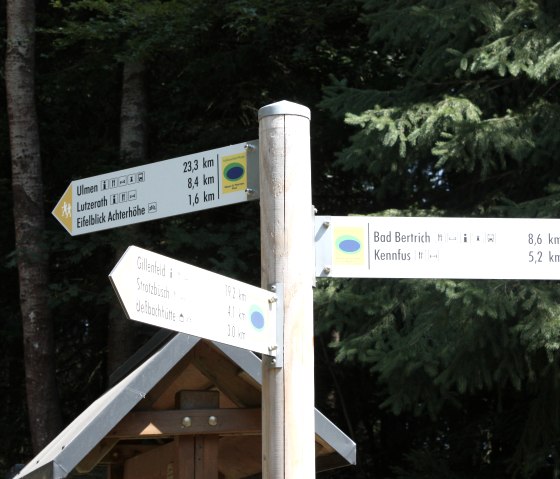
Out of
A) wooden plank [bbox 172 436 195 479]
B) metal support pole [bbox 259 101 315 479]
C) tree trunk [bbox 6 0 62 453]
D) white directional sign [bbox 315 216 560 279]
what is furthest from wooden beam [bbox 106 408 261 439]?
tree trunk [bbox 6 0 62 453]

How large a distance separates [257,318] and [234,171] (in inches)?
25.1

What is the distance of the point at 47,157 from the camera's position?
13750 mm

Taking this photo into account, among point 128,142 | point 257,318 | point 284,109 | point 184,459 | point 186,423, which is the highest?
point 128,142

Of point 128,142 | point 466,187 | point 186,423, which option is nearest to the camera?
point 186,423

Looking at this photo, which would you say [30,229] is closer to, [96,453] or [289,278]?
[96,453]

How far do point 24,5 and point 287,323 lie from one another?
9902 mm

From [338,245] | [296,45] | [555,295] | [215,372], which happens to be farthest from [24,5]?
[338,245]

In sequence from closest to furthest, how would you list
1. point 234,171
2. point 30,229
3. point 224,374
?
point 234,171, point 224,374, point 30,229

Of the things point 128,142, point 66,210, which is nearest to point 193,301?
point 66,210

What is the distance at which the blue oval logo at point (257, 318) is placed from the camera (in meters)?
3.26

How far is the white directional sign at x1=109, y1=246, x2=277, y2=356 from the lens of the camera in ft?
9.59

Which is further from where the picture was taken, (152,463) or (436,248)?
(152,463)

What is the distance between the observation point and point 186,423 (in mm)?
4605

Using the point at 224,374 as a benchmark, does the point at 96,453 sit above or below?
below
